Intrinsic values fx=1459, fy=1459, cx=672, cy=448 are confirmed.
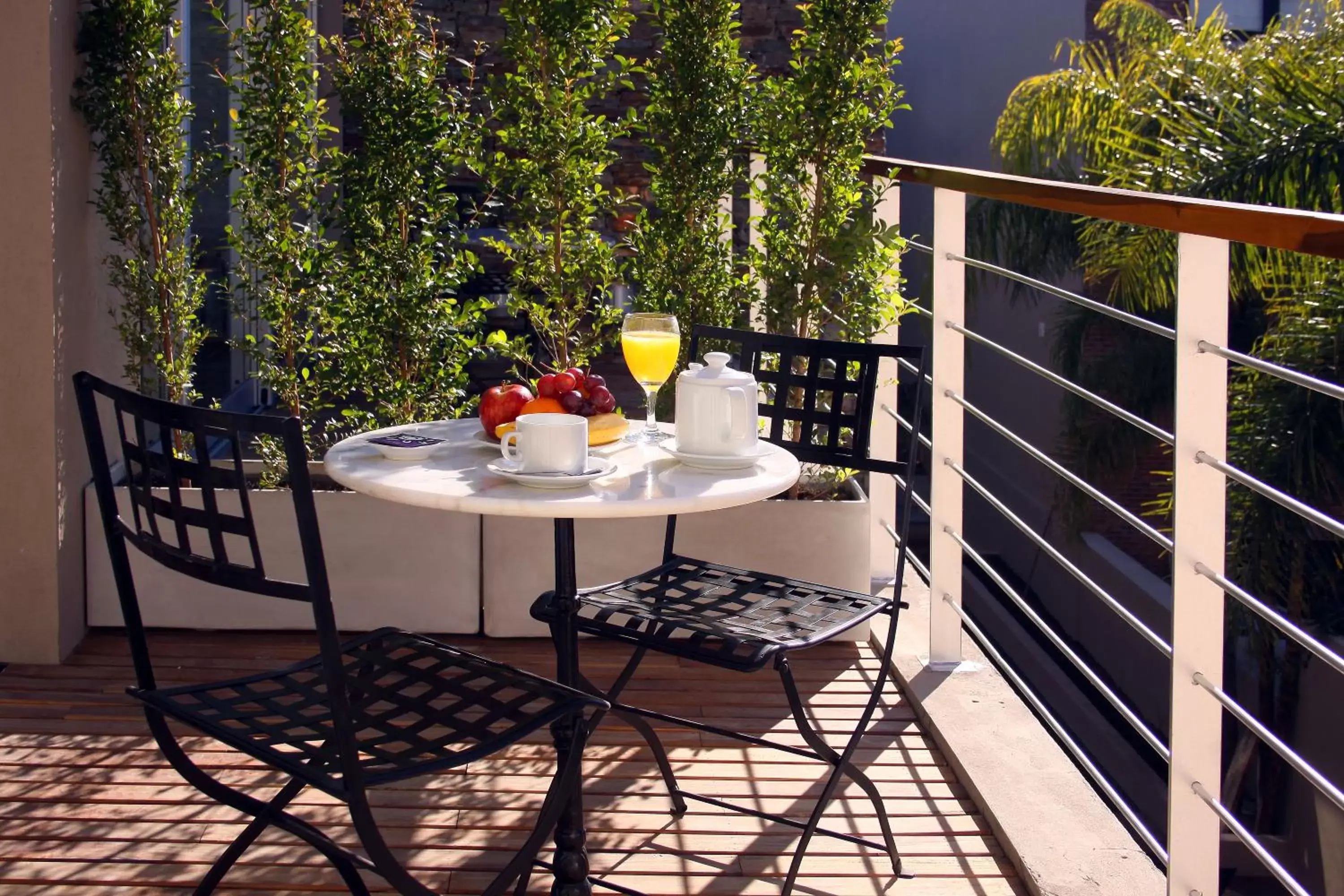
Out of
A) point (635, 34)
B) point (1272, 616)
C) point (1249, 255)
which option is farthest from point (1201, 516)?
point (1249, 255)

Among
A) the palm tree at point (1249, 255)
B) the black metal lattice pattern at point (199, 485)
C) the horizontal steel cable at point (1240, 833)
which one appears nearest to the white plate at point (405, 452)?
the black metal lattice pattern at point (199, 485)

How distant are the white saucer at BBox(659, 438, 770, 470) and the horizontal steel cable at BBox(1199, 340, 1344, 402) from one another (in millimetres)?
718

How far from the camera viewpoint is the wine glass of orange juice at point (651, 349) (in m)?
2.58

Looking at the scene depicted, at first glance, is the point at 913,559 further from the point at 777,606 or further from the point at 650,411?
the point at 650,411

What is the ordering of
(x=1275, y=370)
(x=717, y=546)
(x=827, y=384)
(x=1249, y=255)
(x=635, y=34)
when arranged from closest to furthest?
(x=1275, y=370) < (x=827, y=384) < (x=717, y=546) < (x=635, y=34) < (x=1249, y=255)

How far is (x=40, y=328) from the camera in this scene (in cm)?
345

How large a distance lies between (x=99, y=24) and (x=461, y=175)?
4.67 m

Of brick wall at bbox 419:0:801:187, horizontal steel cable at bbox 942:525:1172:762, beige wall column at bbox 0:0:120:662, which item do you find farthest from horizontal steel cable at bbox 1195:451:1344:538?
brick wall at bbox 419:0:801:187

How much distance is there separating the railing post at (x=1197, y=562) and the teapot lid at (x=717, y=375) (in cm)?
69

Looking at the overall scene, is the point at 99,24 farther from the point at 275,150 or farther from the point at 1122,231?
the point at 1122,231

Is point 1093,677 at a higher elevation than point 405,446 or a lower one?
lower

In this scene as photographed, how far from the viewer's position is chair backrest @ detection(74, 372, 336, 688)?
5.87ft

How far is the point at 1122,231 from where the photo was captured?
10.3 meters

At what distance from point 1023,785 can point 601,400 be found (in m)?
1.12
